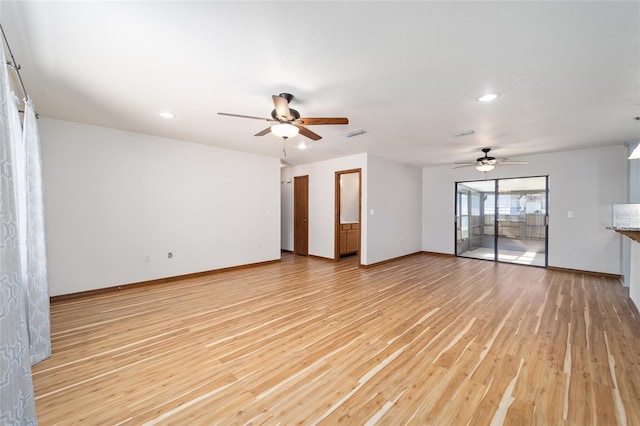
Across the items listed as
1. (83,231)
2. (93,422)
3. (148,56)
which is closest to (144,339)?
(93,422)

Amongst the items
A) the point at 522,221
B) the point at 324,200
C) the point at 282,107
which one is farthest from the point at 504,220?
the point at 282,107

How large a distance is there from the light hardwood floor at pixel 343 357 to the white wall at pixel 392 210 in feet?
6.63

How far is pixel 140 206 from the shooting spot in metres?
4.49

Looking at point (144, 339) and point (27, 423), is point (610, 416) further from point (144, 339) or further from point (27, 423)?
point (144, 339)

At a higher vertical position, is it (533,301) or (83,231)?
(83,231)

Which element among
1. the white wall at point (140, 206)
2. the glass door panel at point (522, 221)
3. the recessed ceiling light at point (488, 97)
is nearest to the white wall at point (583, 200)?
the glass door panel at point (522, 221)

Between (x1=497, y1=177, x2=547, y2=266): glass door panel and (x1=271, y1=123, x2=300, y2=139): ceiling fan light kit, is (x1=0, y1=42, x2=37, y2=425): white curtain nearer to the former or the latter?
(x1=271, y1=123, x2=300, y2=139): ceiling fan light kit

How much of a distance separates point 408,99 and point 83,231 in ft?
16.5

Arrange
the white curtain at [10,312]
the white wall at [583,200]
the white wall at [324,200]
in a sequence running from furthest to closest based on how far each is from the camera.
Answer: the white wall at [324,200] < the white wall at [583,200] < the white curtain at [10,312]

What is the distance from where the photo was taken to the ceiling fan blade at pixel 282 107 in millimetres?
2525

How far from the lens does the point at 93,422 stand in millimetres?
1650

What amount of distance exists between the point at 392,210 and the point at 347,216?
1.92 meters

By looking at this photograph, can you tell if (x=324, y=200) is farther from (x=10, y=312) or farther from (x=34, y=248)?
(x=10, y=312)

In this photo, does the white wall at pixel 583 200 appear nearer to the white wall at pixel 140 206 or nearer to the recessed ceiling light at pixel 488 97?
the recessed ceiling light at pixel 488 97
